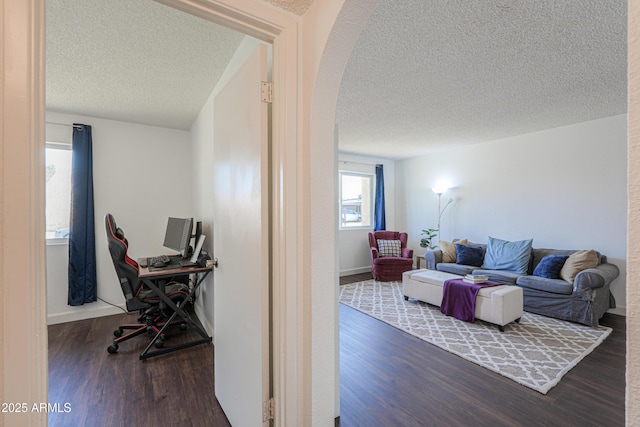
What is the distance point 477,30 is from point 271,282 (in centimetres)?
207

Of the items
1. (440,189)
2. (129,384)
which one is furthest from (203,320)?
(440,189)

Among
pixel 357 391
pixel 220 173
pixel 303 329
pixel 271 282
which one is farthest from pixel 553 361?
pixel 220 173

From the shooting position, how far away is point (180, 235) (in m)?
2.95

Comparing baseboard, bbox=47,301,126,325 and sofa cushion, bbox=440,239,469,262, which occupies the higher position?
sofa cushion, bbox=440,239,469,262

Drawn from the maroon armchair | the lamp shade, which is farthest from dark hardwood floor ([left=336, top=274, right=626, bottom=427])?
the lamp shade

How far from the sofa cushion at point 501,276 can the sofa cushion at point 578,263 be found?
51 cm

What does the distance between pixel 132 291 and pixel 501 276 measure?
4506 mm

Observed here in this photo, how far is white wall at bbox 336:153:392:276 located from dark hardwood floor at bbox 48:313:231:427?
3370mm

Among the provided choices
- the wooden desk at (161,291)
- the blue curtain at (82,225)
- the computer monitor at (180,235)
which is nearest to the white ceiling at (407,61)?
the blue curtain at (82,225)

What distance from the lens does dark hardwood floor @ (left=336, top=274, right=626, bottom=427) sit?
65.6 inches

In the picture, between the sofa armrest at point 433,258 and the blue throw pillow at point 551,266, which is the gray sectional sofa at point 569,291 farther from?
the sofa armrest at point 433,258

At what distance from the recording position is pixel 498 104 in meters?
2.98

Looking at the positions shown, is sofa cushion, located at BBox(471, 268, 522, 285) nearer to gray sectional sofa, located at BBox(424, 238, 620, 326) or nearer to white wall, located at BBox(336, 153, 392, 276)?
gray sectional sofa, located at BBox(424, 238, 620, 326)

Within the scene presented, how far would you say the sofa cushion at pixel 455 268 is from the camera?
4.16 m
